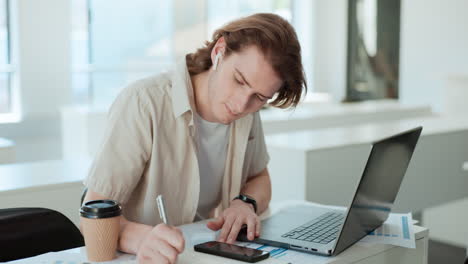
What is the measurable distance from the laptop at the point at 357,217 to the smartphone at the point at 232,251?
0.09 metres

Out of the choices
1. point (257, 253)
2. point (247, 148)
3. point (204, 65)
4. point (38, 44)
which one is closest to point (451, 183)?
point (247, 148)

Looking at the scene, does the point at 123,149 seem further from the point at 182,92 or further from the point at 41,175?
the point at 41,175

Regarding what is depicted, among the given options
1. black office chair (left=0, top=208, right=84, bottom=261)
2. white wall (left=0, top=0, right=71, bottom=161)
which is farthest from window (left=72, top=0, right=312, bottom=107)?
black office chair (left=0, top=208, right=84, bottom=261)

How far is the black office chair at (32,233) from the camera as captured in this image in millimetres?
1440

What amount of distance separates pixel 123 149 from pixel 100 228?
251mm

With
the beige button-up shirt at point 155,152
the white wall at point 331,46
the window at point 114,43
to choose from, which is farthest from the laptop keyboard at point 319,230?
the white wall at point 331,46

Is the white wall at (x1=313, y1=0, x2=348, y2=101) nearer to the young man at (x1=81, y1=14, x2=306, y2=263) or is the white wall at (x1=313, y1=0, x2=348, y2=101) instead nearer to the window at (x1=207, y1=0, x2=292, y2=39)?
the window at (x1=207, y1=0, x2=292, y2=39)

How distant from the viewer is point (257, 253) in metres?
1.25

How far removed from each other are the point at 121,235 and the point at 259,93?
447mm

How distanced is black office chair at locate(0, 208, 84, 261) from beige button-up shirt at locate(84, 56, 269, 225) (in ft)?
0.50

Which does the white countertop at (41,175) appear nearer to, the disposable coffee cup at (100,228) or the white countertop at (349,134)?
the white countertop at (349,134)

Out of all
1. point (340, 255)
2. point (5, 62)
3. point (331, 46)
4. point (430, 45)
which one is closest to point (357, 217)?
point (340, 255)

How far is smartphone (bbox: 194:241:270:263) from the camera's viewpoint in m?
1.23

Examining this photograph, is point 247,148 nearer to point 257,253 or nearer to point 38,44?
point 257,253
